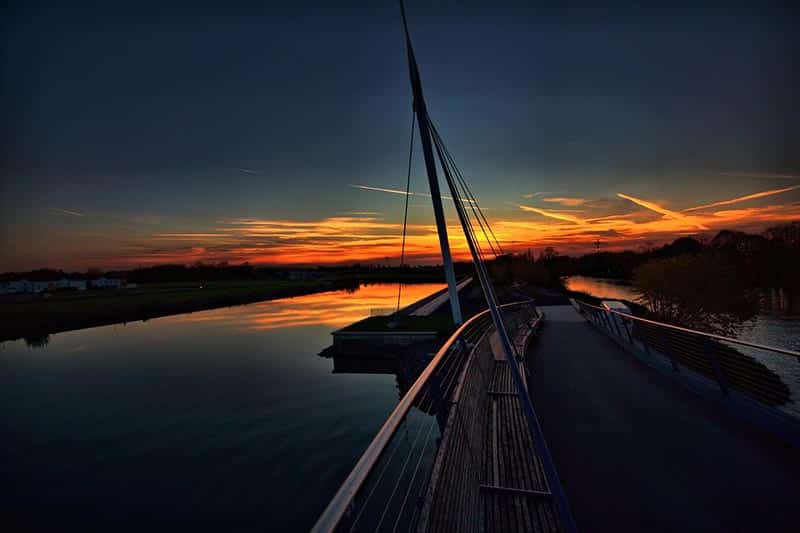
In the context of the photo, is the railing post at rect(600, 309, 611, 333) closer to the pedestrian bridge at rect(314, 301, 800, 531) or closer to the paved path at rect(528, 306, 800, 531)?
the pedestrian bridge at rect(314, 301, 800, 531)

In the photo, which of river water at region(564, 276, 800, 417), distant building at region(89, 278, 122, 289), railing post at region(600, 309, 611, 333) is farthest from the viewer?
distant building at region(89, 278, 122, 289)

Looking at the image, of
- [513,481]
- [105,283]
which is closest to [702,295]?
[513,481]

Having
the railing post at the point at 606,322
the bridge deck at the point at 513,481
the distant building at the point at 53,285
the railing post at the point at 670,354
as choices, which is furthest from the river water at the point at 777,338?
the distant building at the point at 53,285

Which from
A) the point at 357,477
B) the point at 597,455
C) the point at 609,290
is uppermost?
the point at 357,477

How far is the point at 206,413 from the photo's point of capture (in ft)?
46.1

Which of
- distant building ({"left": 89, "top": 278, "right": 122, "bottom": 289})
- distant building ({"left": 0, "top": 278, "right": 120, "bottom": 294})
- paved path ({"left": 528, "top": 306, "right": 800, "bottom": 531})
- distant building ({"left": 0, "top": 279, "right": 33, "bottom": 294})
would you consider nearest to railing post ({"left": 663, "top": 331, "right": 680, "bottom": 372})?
paved path ({"left": 528, "top": 306, "right": 800, "bottom": 531})

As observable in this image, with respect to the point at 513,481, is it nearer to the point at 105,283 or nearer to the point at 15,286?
the point at 15,286

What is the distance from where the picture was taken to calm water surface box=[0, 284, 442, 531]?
27.7 ft

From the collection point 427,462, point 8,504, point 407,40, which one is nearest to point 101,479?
point 8,504

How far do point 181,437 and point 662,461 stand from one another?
12.8 meters

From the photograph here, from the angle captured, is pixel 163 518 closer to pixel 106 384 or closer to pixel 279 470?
pixel 279 470

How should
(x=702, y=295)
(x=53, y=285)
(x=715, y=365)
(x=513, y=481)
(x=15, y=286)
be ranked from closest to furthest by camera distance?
(x=513, y=481), (x=715, y=365), (x=702, y=295), (x=15, y=286), (x=53, y=285)

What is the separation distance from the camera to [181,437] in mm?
12062

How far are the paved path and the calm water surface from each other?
19.1 ft
